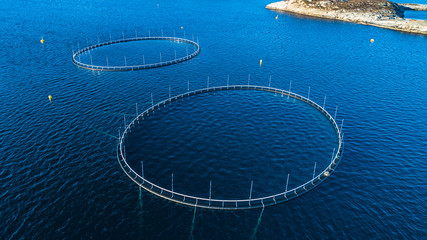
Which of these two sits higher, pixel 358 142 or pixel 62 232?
pixel 358 142

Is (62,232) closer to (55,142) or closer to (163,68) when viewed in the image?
(55,142)

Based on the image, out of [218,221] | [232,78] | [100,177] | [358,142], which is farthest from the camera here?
[232,78]

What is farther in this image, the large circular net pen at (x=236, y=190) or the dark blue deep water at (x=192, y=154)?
the large circular net pen at (x=236, y=190)

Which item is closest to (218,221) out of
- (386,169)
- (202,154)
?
(202,154)

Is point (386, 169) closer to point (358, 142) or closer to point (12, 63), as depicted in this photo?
point (358, 142)

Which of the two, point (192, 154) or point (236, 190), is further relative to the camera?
point (192, 154)

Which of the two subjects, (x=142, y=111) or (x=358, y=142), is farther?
(x=142, y=111)

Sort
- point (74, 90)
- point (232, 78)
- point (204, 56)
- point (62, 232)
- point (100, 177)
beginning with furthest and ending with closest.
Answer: point (204, 56)
point (232, 78)
point (74, 90)
point (100, 177)
point (62, 232)

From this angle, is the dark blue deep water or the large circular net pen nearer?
Result: the dark blue deep water

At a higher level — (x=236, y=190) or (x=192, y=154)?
(x=192, y=154)

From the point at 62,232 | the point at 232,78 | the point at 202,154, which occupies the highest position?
the point at 232,78
